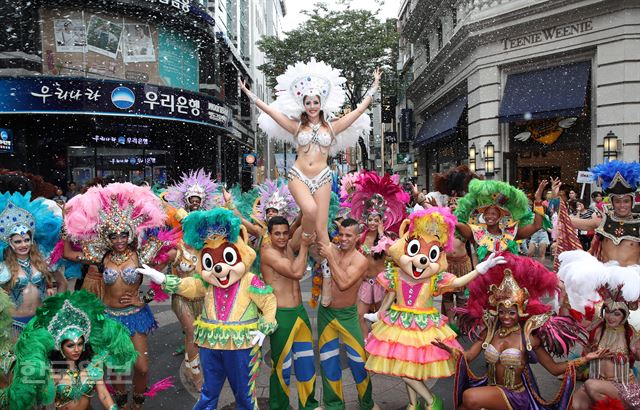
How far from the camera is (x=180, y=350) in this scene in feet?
20.6

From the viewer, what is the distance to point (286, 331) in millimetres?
4359

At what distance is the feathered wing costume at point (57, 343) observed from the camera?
135 inches

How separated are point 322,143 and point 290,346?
1916 mm

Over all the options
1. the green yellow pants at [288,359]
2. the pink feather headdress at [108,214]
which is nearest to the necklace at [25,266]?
the pink feather headdress at [108,214]

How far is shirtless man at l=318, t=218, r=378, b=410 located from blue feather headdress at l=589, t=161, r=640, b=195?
247cm

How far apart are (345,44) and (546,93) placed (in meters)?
9.46

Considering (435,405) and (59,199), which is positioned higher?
(59,199)

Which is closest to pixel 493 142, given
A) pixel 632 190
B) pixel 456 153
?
pixel 456 153

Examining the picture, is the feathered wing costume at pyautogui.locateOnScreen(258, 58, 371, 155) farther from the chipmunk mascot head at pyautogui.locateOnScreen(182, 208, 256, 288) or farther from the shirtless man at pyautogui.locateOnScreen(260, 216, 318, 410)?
the chipmunk mascot head at pyautogui.locateOnScreen(182, 208, 256, 288)

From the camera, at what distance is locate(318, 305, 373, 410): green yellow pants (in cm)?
434

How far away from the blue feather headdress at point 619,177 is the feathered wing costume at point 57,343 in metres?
4.47

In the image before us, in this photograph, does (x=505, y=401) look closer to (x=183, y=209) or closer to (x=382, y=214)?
(x=382, y=214)

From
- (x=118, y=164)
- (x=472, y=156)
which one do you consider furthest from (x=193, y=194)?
(x=118, y=164)

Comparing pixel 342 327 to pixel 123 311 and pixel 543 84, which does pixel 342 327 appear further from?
pixel 543 84
